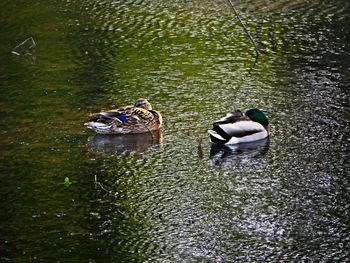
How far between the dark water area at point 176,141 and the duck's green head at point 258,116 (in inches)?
12.5

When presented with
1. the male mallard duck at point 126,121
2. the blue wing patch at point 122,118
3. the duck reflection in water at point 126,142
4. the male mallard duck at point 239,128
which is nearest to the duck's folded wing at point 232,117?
the male mallard duck at point 239,128

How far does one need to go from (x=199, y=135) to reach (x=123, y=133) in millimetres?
1208

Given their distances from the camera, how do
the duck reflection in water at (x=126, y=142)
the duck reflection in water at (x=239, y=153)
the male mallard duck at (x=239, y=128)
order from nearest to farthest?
the duck reflection in water at (x=239, y=153) < the male mallard duck at (x=239, y=128) < the duck reflection in water at (x=126, y=142)

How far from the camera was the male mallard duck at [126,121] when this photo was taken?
481 inches

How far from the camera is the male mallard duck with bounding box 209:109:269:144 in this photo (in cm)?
1164

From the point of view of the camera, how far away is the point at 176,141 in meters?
11.8

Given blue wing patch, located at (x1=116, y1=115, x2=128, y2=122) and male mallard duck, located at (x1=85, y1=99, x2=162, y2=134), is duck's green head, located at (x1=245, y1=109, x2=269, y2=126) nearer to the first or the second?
male mallard duck, located at (x1=85, y1=99, x2=162, y2=134)

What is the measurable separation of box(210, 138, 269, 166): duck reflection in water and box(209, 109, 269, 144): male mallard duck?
7cm

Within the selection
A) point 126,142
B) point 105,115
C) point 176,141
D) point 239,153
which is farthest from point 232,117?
point 105,115

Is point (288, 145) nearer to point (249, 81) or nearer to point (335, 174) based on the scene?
point (335, 174)

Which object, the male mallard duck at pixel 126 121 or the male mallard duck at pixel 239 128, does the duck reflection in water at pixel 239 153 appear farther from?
the male mallard duck at pixel 126 121

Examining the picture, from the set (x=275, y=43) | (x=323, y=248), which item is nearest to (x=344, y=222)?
(x=323, y=248)

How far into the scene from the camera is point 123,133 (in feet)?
40.9

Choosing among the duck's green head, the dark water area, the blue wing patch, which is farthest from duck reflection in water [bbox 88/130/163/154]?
the duck's green head
